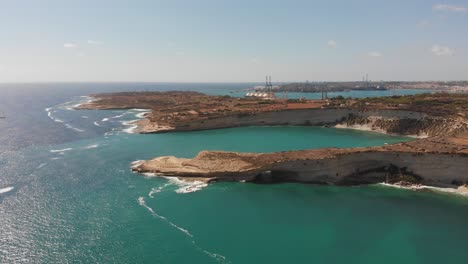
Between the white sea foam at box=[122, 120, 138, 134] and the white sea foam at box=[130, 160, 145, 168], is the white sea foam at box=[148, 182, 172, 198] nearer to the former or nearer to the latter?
the white sea foam at box=[130, 160, 145, 168]

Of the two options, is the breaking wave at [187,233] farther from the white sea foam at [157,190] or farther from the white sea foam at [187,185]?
the white sea foam at [187,185]

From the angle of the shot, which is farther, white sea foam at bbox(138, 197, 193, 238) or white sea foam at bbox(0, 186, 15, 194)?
white sea foam at bbox(0, 186, 15, 194)

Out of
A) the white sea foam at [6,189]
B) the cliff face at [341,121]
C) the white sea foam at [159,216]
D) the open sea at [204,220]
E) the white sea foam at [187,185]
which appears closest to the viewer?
the open sea at [204,220]

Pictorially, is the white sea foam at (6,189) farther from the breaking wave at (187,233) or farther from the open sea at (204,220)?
the breaking wave at (187,233)

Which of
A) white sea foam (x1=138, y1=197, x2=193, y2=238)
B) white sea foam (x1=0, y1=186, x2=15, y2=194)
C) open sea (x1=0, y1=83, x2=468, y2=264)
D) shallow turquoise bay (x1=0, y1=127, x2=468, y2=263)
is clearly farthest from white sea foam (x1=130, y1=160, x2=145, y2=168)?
white sea foam (x1=0, y1=186, x2=15, y2=194)

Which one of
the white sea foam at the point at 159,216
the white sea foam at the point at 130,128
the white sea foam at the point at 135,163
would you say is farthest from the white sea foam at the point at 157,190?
the white sea foam at the point at 130,128

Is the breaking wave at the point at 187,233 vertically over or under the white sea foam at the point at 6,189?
under

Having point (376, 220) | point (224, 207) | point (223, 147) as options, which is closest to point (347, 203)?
point (376, 220)

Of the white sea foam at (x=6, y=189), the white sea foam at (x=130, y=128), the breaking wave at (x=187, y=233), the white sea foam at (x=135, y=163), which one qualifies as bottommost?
the breaking wave at (x=187, y=233)

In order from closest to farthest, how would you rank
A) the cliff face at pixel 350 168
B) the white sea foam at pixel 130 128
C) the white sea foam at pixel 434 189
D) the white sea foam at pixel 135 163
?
1. the white sea foam at pixel 434 189
2. the cliff face at pixel 350 168
3. the white sea foam at pixel 135 163
4. the white sea foam at pixel 130 128

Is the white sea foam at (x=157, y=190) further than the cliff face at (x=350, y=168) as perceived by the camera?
No

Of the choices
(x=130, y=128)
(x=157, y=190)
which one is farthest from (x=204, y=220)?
(x=130, y=128)

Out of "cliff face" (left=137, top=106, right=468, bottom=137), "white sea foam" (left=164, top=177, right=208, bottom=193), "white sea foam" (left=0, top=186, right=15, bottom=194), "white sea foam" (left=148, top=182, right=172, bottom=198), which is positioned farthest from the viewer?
"cliff face" (left=137, top=106, right=468, bottom=137)
